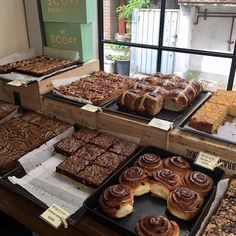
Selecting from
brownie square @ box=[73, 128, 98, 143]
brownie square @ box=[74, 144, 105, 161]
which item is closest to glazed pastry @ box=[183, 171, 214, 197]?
brownie square @ box=[74, 144, 105, 161]

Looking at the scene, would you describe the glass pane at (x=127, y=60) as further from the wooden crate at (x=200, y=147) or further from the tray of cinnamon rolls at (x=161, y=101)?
the wooden crate at (x=200, y=147)

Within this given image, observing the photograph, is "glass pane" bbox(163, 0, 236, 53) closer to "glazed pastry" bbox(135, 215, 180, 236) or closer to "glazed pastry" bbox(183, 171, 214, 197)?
"glazed pastry" bbox(183, 171, 214, 197)

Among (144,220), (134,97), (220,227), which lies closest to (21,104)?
(134,97)

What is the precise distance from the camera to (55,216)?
3.81 feet

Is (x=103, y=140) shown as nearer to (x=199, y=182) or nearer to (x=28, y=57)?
(x=199, y=182)

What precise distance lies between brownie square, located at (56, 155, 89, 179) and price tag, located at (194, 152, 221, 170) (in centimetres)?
59

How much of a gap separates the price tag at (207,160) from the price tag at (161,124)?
0.73 ft

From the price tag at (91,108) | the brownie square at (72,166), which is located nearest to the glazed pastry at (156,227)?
the brownie square at (72,166)

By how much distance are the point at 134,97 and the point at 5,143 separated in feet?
2.80

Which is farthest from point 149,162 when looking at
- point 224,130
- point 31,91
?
point 31,91

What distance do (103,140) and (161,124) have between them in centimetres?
37

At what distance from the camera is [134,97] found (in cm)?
174

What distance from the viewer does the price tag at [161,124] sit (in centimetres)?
151

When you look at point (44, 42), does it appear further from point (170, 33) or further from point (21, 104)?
point (170, 33)
